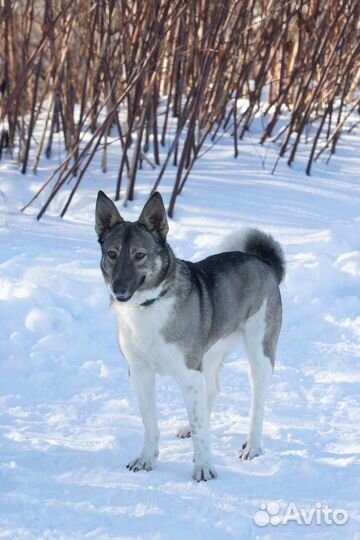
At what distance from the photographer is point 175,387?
521cm

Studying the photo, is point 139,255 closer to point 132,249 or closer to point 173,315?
point 132,249

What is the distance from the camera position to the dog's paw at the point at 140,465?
4.05 meters

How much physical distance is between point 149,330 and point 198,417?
518 millimetres

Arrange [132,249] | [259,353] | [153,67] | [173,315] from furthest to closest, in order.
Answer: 1. [153,67]
2. [259,353]
3. [173,315]
4. [132,249]

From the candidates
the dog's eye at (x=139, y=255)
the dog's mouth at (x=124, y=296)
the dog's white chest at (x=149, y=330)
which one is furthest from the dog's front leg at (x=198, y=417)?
the dog's eye at (x=139, y=255)

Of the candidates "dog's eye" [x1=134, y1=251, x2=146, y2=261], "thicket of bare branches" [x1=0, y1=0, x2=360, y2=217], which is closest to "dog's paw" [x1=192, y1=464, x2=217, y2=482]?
"dog's eye" [x1=134, y1=251, x2=146, y2=261]

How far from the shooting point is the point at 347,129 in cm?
1061

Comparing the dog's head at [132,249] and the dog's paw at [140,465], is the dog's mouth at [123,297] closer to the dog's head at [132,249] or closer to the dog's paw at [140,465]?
the dog's head at [132,249]

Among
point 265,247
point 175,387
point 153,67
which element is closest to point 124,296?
point 265,247

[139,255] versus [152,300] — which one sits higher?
[139,255]

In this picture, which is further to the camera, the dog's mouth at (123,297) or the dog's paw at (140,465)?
the dog's paw at (140,465)

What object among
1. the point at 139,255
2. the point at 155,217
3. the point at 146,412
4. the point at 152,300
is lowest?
the point at 146,412

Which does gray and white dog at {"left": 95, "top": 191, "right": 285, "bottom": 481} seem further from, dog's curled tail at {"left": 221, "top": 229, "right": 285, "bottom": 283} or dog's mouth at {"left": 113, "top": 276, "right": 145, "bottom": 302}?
dog's curled tail at {"left": 221, "top": 229, "right": 285, "bottom": 283}

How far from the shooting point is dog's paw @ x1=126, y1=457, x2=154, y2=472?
4.05 m
